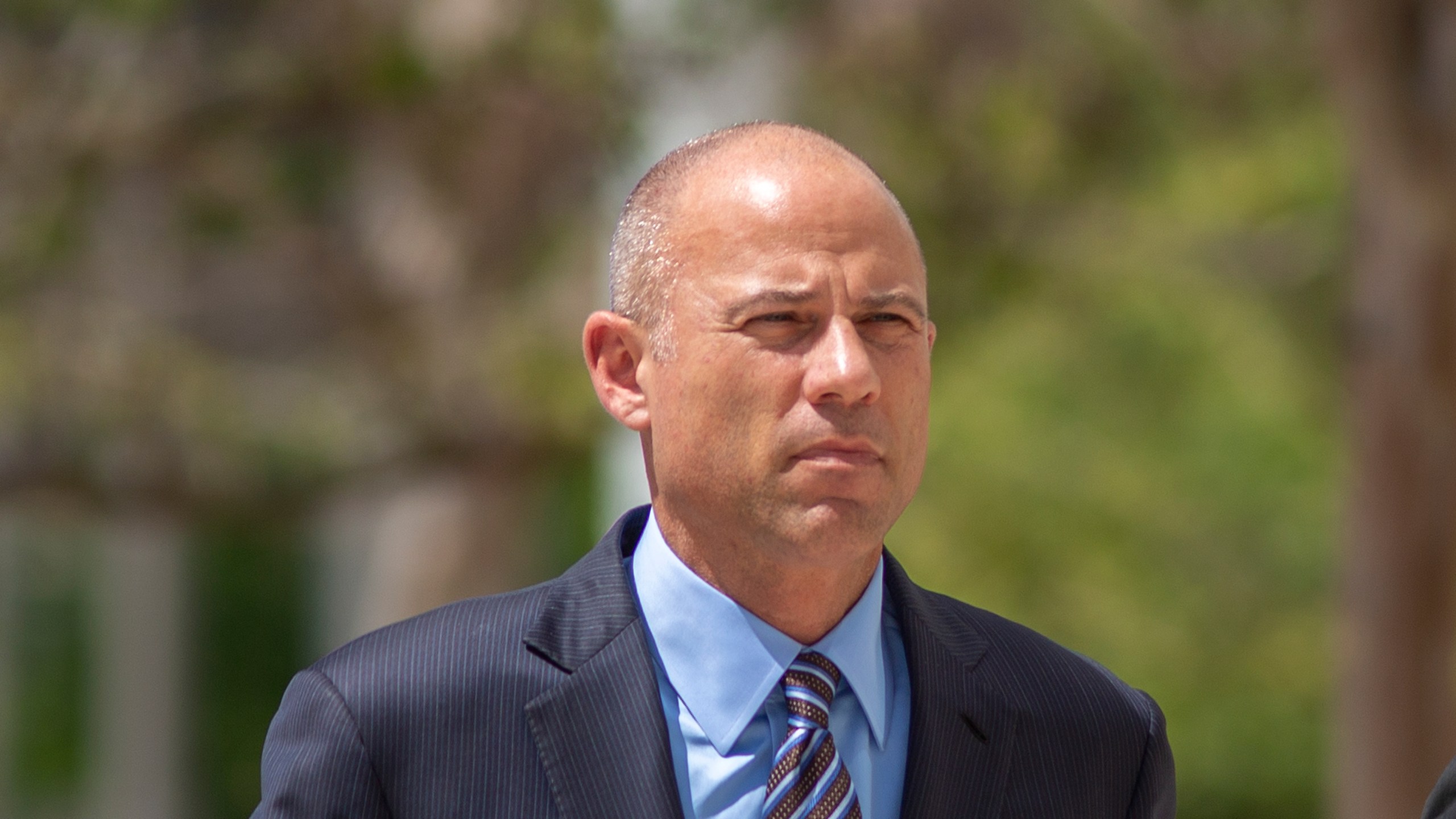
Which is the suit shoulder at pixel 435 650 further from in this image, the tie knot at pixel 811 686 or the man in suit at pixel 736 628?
the tie knot at pixel 811 686

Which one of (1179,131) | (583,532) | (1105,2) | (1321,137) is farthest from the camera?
(583,532)

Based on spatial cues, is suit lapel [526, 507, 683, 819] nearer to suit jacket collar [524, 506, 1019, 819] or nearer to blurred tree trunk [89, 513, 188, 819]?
suit jacket collar [524, 506, 1019, 819]

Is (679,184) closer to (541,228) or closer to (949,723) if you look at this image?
(949,723)

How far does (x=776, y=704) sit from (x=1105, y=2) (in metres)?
8.41

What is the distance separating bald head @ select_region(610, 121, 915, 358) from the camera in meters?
2.62

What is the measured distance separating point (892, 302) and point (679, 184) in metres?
0.37

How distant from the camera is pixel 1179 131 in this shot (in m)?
11.5

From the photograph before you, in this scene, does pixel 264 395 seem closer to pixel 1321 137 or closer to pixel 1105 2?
pixel 1105 2

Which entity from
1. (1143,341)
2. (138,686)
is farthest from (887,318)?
(1143,341)

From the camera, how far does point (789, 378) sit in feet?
8.21

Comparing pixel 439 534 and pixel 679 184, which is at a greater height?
pixel 679 184

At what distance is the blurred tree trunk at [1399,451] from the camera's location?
877 cm

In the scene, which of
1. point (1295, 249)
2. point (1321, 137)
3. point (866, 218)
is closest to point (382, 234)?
point (1295, 249)

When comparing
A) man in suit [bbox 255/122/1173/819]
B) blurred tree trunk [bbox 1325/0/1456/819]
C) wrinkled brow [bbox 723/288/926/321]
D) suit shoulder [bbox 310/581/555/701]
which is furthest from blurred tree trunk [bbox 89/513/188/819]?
wrinkled brow [bbox 723/288/926/321]
